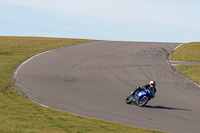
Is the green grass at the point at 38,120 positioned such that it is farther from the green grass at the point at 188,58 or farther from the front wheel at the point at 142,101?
the green grass at the point at 188,58

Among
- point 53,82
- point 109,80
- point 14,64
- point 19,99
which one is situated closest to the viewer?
point 19,99

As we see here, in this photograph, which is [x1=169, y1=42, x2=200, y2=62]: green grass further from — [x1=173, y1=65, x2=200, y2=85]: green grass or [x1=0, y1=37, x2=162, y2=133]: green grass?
[x1=0, y1=37, x2=162, y2=133]: green grass

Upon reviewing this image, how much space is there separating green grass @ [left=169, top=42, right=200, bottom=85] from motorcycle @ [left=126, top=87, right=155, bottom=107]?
9.30m

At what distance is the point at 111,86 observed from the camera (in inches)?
774

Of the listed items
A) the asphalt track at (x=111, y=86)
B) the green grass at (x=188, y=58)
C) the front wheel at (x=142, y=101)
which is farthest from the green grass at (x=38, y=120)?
the green grass at (x=188, y=58)

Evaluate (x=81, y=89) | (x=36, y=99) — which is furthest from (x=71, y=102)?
(x=81, y=89)

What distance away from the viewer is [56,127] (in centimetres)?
954

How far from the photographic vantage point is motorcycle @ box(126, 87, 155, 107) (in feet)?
49.9

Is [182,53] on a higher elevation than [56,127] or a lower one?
higher

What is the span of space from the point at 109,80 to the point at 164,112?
753 centimetres

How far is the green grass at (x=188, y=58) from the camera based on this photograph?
979 inches

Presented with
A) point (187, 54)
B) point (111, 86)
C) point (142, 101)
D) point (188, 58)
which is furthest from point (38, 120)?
point (187, 54)

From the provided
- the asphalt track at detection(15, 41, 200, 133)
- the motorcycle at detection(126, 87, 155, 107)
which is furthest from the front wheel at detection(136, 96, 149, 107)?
the asphalt track at detection(15, 41, 200, 133)

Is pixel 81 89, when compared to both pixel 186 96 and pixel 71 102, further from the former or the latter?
pixel 186 96
